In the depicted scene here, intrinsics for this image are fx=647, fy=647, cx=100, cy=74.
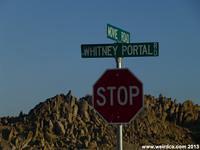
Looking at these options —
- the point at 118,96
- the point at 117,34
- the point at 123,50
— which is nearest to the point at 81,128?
the point at 117,34

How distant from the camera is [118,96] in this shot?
8.93m

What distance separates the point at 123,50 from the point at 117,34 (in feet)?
1.44

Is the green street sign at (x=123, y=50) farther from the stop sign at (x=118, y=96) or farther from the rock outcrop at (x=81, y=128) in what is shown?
the rock outcrop at (x=81, y=128)

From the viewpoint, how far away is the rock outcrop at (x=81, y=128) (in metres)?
52.8

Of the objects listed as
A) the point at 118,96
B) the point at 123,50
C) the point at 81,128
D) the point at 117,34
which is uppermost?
the point at 117,34

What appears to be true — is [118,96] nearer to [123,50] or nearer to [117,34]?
[123,50]

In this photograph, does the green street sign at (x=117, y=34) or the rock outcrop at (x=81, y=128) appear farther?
the rock outcrop at (x=81, y=128)

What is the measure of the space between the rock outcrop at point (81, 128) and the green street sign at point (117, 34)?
3927 cm

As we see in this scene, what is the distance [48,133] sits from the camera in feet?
176

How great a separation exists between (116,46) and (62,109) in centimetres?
4735

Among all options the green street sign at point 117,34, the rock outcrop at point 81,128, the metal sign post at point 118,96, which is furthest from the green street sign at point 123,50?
the rock outcrop at point 81,128

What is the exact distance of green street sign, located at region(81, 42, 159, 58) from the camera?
1076cm

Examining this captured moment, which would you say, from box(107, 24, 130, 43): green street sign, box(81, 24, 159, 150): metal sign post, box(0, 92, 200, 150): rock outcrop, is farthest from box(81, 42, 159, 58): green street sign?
box(0, 92, 200, 150): rock outcrop

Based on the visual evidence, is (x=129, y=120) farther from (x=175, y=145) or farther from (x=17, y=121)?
(x=17, y=121)
